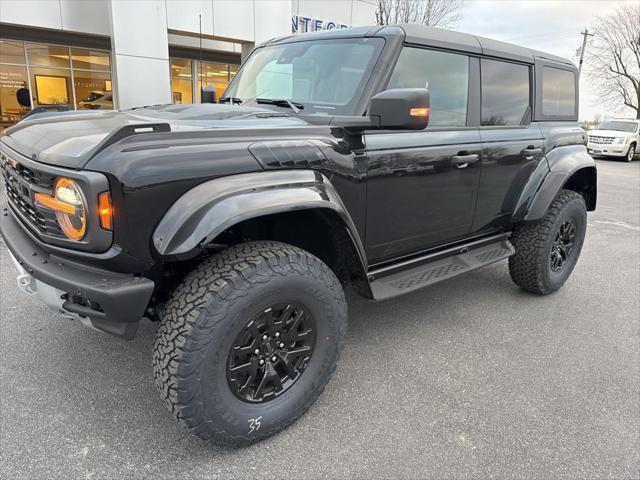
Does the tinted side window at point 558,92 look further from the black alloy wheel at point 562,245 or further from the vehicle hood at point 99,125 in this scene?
the vehicle hood at point 99,125

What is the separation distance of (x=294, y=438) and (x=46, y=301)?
1281 mm

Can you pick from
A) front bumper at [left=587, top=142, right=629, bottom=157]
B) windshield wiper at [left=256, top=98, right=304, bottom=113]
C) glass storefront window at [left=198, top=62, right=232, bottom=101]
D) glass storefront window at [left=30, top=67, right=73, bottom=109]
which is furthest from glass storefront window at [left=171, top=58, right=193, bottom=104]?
front bumper at [left=587, top=142, right=629, bottom=157]

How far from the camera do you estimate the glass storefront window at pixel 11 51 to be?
13.1 m

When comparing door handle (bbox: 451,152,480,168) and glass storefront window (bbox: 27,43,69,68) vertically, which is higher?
glass storefront window (bbox: 27,43,69,68)

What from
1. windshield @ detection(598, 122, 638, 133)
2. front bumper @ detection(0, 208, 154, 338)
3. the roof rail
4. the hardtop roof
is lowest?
windshield @ detection(598, 122, 638, 133)

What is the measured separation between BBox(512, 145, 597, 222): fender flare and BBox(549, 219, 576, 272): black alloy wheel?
40 centimetres

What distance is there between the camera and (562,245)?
4027mm

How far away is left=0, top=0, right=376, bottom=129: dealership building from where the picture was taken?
1201 cm

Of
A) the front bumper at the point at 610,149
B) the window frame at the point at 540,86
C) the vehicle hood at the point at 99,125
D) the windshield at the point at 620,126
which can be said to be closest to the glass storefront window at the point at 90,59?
the vehicle hood at the point at 99,125

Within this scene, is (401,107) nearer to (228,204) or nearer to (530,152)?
(228,204)

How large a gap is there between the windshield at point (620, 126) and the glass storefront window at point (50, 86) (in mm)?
20449

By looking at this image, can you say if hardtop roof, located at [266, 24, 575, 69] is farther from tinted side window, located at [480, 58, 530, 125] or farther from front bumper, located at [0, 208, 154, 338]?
front bumper, located at [0, 208, 154, 338]

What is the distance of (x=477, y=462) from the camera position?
2.11 m

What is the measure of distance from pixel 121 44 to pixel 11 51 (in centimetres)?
389
